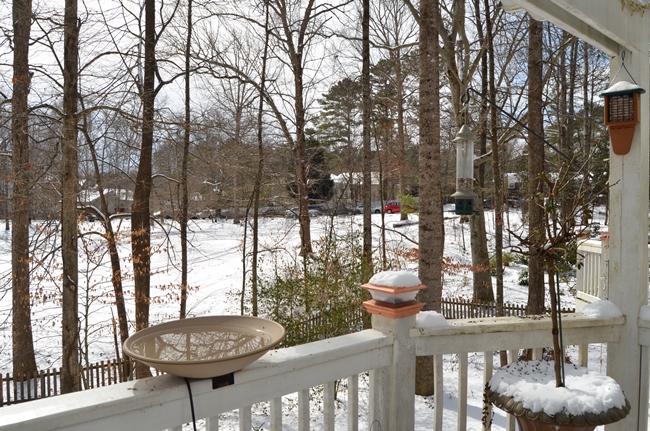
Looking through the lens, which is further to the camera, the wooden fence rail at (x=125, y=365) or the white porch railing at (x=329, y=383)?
the wooden fence rail at (x=125, y=365)

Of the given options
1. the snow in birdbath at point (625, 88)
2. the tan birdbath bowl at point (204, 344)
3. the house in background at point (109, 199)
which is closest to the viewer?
the tan birdbath bowl at point (204, 344)

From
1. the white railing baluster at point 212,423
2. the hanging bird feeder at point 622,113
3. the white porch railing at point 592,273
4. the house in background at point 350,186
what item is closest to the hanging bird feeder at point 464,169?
the hanging bird feeder at point 622,113

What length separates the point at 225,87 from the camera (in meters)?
11.9

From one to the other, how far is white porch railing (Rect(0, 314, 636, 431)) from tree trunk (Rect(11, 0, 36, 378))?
5.59 meters

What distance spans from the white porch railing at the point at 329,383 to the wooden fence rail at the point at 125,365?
134 inches

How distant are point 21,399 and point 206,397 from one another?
744 centimetres

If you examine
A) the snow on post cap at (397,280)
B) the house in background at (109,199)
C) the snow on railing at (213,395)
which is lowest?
the snow on railing at (213,395)

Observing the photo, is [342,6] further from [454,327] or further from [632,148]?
[454,327]

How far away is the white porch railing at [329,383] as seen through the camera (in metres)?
1.29

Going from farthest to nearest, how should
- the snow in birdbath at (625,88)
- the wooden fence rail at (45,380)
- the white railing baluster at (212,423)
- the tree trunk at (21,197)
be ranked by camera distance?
the wooden fence rail at (45,380) → the tree trunk at (21,197) → the snow in birdbath at (625,88) → the white railing baluster at (212,423)

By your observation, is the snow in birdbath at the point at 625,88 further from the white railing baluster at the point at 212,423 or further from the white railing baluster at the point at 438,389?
the white railing baluster at the point at 212,423

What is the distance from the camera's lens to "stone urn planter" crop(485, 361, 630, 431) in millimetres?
1739

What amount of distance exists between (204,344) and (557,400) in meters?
1.35

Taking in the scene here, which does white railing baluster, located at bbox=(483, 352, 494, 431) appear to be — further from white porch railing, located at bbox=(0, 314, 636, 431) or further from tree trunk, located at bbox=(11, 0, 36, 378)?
tree trunk, located at bbox=(11, 0, 36, 378)
